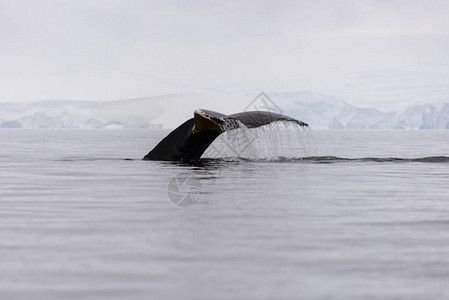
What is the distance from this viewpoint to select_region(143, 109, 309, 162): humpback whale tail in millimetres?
13398

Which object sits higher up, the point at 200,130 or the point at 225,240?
the point at 200,130

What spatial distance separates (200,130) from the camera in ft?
45.1

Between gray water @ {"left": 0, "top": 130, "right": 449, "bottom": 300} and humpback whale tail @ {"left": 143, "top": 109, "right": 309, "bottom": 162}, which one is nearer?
gray water @ {"left": 0, "top": 130, "right": 449, "bottom": 300}

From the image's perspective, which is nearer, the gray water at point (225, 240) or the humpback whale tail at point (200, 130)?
the gray water at point (225, 240)

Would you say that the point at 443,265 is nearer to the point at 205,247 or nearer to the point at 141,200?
the point at 205,247

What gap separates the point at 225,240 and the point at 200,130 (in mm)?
7279

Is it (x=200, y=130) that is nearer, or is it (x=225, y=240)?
(x=225, y=240)

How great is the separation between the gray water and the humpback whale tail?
45.9 inches

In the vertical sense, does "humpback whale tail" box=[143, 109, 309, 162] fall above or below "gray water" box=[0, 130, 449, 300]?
above

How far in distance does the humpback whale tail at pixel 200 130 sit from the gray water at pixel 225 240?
1.17m

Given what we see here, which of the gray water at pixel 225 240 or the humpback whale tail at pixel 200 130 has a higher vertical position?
the humpback whale tail at pixel 200 130

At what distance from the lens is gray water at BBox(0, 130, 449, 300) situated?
4801 millimetres

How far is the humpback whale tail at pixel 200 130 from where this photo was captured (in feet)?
44.0

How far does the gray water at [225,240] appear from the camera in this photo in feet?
15.8
